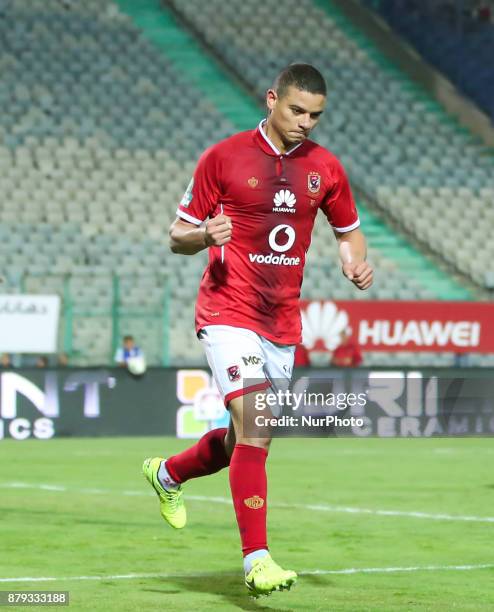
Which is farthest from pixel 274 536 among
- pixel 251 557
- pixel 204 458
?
pixel 251 557

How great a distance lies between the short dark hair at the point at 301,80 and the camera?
20.5ft

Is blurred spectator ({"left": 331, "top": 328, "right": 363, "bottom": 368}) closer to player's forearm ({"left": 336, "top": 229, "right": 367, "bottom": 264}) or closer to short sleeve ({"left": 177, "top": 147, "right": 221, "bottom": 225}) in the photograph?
player's forearm ({"left": 336, "top": 229, "right": 367, "bottom": 264})

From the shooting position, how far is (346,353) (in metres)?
21.3

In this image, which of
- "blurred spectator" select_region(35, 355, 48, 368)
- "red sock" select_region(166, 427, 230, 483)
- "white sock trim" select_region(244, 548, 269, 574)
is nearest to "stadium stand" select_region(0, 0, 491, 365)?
"blurred spectator" select_region(35, 355, 48, 368)

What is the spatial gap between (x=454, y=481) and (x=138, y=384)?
653cm

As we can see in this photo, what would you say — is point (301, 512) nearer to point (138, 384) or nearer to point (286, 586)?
point (286, 586)

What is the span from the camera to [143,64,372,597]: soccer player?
627 cm

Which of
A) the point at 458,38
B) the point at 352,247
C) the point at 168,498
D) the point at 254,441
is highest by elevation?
the point at 458,38

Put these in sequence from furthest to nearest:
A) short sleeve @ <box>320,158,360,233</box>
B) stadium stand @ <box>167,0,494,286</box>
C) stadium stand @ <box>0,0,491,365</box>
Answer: stadium stand @ <box>167,0,494,286</box>
stadium stand @ <box>0,0,491,365</box>
short sleeve @ <box>320,158,360,233</box>

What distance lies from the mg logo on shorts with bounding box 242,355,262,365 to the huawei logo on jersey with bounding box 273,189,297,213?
2.22ft

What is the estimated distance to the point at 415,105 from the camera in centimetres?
2939

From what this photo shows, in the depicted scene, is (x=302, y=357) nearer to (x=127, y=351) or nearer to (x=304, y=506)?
(x=127, y=351)

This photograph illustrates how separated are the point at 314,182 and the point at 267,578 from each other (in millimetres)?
1861

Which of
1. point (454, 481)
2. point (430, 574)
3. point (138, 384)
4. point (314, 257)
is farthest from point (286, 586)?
point (314, 257)
